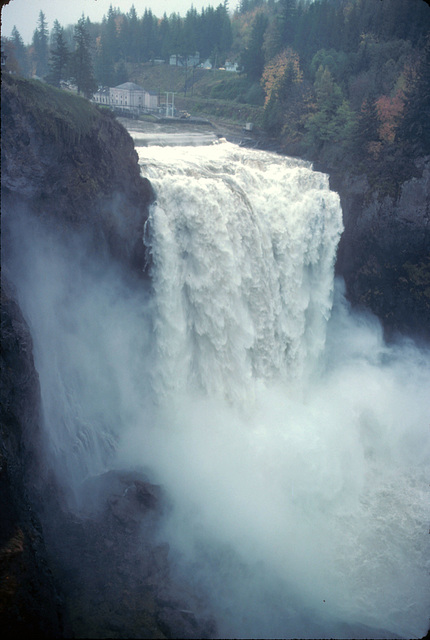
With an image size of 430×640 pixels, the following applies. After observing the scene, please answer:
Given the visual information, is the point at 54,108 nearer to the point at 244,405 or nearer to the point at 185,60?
the point at 244,405

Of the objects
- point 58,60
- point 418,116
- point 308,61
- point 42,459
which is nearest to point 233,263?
point 42,459

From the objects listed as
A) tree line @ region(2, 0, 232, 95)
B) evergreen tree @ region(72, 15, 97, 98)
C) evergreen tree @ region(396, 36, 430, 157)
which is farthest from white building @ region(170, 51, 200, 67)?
evergreen tree @ region(396, 36, 430, 157)

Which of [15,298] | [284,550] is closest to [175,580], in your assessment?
[284,550]

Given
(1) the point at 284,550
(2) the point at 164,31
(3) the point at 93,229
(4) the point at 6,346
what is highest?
(2) the point at 164,31

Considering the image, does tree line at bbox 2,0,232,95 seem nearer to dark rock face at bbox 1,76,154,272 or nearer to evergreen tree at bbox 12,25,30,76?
evergreen tree at bbox 12,25,30,76

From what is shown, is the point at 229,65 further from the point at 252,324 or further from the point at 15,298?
the point at 15,298

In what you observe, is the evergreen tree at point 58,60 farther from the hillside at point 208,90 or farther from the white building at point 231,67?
the white building at point 231,67

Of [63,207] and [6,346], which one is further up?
[63,207]
